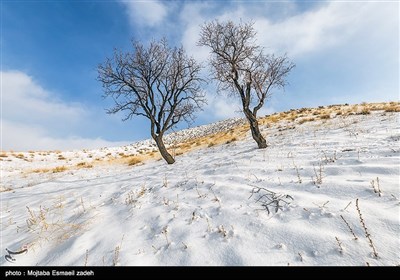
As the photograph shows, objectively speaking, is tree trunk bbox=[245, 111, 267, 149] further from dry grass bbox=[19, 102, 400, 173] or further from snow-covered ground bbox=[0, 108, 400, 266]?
dry grass bbox=[19, 102, 400, 173]

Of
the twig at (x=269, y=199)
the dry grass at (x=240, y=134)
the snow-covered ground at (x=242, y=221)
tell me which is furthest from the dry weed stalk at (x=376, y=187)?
the dry grass at (x=240, y=134)

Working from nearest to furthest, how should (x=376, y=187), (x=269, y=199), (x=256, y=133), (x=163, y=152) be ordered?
1. (x=376, y=187)
2. (x=269, y=199)
3. (x=256, y=133)
4. (x=163, y=152)

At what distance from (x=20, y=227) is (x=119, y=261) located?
331cm

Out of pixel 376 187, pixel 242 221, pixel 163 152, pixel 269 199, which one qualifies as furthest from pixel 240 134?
pixel 242 221

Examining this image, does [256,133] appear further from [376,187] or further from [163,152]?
[376,187]

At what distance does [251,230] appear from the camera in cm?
346

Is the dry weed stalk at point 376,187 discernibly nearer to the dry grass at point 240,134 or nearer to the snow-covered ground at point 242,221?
the snow-covered ground at point 242,221

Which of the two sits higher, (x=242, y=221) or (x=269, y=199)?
(x=269, y=199)

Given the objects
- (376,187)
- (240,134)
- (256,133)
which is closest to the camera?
(376,187)

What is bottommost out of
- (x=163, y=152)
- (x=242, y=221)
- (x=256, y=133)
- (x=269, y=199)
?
(x=242, y=221)

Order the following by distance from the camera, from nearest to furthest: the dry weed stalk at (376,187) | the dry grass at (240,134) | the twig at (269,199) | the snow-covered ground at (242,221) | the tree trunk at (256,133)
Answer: the snow-covered ground at (242,221) < the dry weed stalk at (376,187) < the twig at (269,199) < the tree trunk at (256,133) < the dry grass at (240,134)

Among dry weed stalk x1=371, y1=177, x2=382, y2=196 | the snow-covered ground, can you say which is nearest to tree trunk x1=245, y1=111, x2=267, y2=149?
the snow-covered ground
